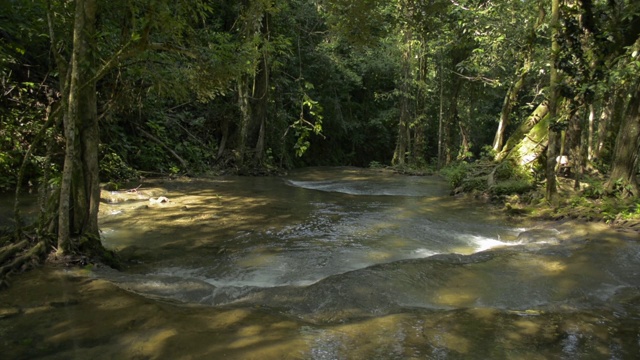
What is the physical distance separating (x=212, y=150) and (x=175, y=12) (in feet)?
39.0

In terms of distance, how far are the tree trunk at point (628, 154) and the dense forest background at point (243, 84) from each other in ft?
0.09

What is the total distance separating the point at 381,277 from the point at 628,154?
731 centimetres

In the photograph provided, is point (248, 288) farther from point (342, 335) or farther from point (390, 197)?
point (390, 197)

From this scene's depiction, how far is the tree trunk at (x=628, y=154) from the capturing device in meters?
9.10

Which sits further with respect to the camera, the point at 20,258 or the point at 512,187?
the point at 512,187

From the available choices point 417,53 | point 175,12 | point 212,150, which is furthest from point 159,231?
point 417,53

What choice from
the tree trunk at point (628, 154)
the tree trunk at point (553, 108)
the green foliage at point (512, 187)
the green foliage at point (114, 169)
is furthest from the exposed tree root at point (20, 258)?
the tree trunk at point (628, 154)

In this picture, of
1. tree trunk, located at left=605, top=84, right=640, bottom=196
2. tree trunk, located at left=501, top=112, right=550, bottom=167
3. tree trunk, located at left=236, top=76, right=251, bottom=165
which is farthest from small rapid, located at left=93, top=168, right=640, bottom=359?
tree trunk, located at left=236, top=76, right=251, bottom=165

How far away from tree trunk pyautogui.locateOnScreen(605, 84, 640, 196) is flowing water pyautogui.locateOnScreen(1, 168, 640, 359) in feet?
6.51

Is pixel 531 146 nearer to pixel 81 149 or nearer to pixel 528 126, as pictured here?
pixel 528 126

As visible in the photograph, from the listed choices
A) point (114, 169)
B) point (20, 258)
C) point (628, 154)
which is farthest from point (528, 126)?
point (20, 258)

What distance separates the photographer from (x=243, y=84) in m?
16.0

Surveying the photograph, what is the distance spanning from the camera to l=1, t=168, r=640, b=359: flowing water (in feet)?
11.7

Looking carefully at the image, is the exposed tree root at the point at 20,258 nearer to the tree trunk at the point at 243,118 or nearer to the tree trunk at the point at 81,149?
the tree trunk at the point at 81,149
